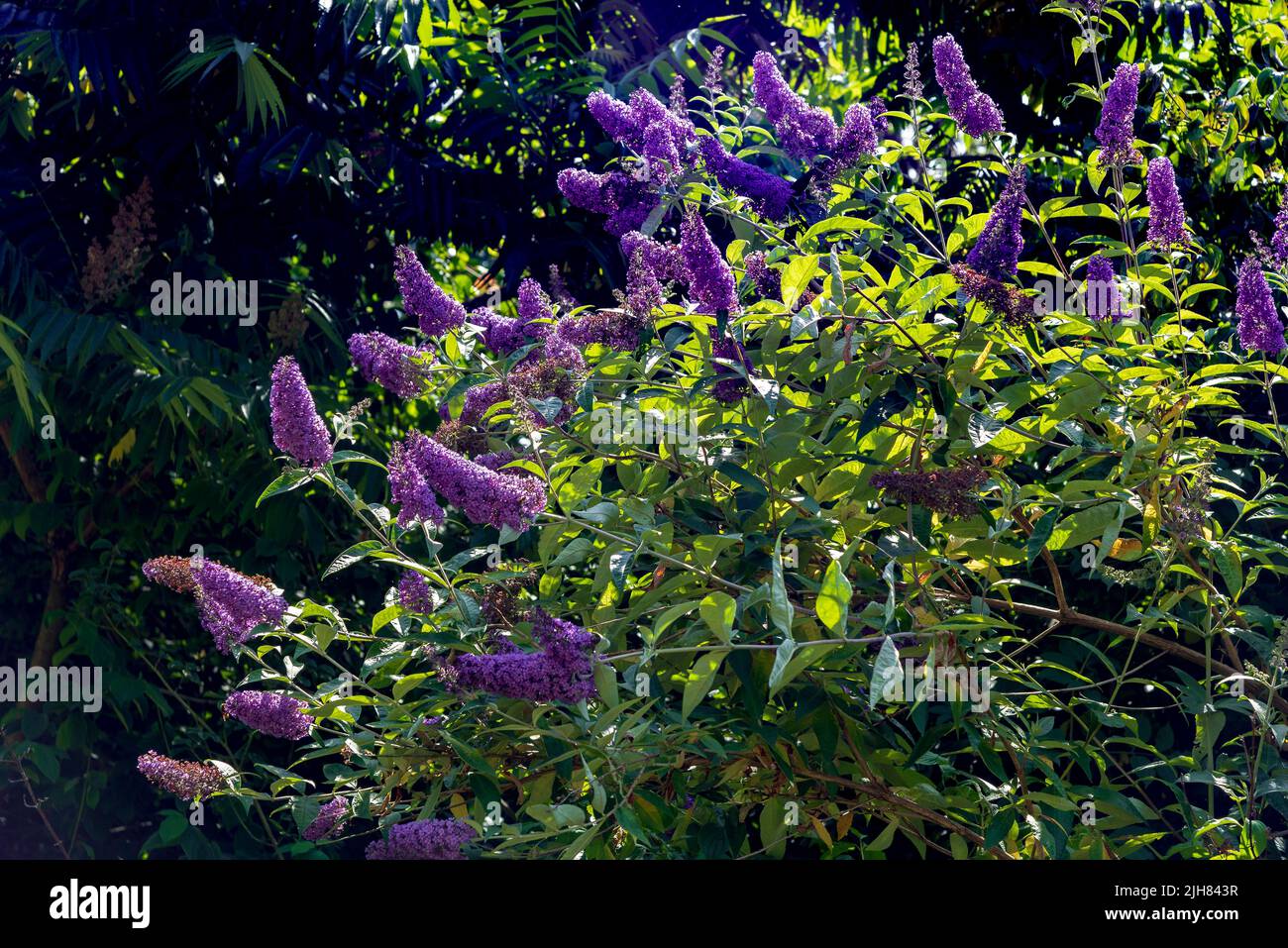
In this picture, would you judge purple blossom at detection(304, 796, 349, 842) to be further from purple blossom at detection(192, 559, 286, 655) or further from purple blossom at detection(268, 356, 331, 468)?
purple blossom at detection(268, 356, 331, 468)

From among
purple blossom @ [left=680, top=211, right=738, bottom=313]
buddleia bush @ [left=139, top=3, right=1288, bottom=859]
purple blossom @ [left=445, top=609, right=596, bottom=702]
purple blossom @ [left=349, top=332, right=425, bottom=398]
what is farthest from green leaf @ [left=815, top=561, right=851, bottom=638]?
purple blossom @ [left=349, top=332, right=425, bottom=398]

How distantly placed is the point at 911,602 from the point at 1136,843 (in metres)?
0.65

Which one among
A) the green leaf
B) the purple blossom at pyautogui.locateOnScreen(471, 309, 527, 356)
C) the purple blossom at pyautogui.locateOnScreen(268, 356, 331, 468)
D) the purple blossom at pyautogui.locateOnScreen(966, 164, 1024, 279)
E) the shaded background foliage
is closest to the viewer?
the green leaf

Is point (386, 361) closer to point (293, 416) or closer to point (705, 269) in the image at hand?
point (293, 416)

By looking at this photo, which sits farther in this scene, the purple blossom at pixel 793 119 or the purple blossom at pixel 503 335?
the purple blossom at pixel 503 335

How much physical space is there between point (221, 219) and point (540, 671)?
3.68 meters

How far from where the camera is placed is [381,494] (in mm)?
4719

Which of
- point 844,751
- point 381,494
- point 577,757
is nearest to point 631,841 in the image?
point 577,757

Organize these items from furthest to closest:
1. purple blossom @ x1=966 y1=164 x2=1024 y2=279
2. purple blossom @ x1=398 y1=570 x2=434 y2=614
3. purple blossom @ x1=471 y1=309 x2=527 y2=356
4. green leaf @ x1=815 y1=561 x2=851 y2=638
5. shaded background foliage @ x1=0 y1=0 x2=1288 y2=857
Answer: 1. shaded background foliage @ x1=0 y1=0 x2=1288 y2=857
2. purple blossom @ x1=471 y1=309 x2=527 y2=356
3. purple blossom @ x1=398 y1=570 x2=434 y2=614
4. purple blossom @ x1=966 y1=164 x2=1024 y2=279
5. green leaf @ x1=815 y1=561 x2=851 y2=638

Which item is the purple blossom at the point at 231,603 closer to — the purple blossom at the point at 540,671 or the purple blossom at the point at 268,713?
the purple blossom at the point at 268,713

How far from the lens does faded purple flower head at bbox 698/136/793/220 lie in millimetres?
2926

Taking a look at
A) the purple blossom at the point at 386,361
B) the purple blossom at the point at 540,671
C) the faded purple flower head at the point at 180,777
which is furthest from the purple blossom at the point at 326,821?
the purple blossom at the point at 386,361

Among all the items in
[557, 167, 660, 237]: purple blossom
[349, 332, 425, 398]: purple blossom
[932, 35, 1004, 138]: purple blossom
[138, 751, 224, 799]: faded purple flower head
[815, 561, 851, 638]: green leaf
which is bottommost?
[138, 751, 224, 799]: faded purple flower head

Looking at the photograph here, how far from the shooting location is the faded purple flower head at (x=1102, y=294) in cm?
270
